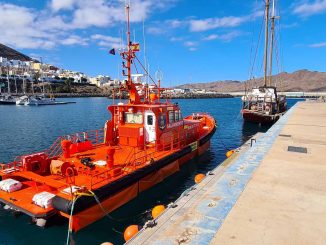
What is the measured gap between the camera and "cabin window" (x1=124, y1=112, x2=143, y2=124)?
1283 cm

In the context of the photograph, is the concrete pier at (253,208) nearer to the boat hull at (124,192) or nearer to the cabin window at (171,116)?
the boat hull at (124,192)

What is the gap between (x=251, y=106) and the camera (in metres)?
36.0

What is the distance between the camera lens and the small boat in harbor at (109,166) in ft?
25.4

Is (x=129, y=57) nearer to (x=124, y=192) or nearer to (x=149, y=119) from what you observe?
(x=149, y=119)

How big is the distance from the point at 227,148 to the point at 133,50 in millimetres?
11884

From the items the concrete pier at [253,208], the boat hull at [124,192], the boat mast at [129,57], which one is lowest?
the boat hull at [124,192]

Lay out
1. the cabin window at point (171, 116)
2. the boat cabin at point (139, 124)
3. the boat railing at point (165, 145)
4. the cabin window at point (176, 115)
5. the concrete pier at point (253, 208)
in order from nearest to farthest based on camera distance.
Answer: the concrete pier at point (253, 208) → the boat railing at point (165, 145) → the boat cabin at point (139, 124) → the cabin window at point (171, 116) → the cabin window at point (176, 115)

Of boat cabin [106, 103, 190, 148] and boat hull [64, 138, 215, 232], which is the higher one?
boat cabin [106, 103, 190, 148]

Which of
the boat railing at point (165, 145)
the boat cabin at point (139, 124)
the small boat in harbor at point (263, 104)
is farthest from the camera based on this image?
the small boat in harbor at point (263, 104)

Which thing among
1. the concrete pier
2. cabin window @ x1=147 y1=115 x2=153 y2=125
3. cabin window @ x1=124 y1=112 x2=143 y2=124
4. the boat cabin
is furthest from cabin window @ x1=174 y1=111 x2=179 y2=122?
the concrete pier

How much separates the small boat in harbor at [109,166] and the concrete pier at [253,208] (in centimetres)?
290

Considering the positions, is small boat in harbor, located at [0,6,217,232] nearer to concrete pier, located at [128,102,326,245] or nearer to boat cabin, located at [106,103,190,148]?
boat cabin, located at [106,103,190,148]

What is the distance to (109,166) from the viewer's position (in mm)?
9383

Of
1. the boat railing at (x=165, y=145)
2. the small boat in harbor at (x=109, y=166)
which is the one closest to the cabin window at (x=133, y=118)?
the small boat in harbor at (x=109, y=166)
